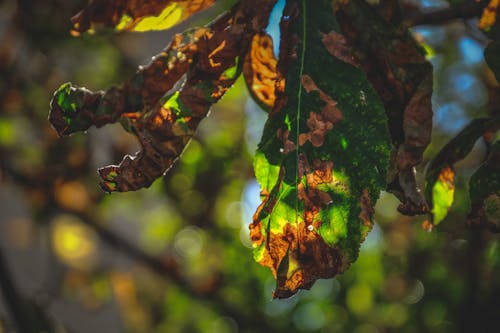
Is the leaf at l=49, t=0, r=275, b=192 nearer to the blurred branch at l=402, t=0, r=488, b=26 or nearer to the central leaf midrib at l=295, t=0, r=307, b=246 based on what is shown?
the central leaf midrib at l=295, t=0, r=307, b=246

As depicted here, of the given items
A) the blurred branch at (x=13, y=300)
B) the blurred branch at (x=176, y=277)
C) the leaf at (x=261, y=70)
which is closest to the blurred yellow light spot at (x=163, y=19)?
the leaf at (x=261, y=70)

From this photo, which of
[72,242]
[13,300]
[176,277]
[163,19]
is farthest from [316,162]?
[72,242]

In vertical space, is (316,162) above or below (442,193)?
above

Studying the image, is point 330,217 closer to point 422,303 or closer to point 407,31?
point 407,31

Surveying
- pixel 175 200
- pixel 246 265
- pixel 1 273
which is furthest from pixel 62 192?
pixel 1 273

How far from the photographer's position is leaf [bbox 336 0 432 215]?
64 centimetres

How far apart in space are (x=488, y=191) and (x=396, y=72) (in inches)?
6.8

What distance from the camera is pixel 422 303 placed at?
1.61 meters

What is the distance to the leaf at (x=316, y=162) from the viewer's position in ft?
1.95

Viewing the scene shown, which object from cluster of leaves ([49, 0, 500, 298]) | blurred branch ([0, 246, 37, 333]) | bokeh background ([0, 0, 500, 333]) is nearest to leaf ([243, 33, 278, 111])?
cluster of leaves ([49, 0, 500, 298])

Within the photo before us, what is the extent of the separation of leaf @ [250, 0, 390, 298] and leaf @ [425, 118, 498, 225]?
0.17 metres

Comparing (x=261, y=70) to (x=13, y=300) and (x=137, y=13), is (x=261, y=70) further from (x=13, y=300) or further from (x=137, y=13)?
(x=13, y=300)

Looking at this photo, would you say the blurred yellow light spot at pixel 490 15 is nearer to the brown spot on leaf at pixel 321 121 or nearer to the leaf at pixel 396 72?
the leaf at pixel 396 72

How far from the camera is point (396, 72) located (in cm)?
68
